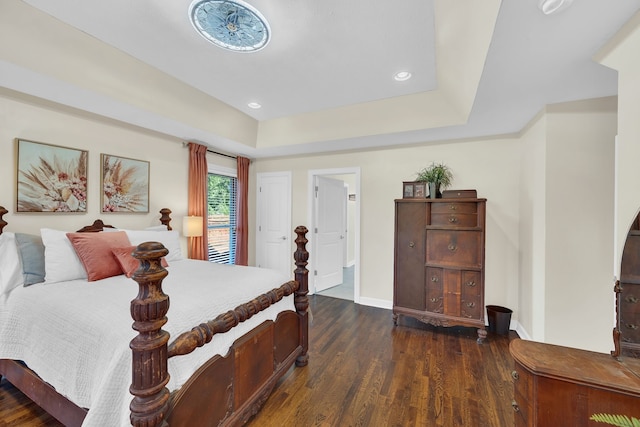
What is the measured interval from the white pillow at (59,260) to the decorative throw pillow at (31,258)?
0.06 metres

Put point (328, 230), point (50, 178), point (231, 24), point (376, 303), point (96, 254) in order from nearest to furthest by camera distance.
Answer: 1. point (231, 24)
2. point (96, 254)
3. point (50, 178)
4. point (376, 303)
5. point (328, 230)

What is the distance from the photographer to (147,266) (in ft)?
3.28

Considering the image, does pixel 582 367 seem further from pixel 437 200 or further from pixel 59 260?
pixel 59 260

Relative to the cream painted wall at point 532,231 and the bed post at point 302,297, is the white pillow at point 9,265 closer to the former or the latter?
the bed post at point 302,297

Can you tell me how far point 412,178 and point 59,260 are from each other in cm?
374

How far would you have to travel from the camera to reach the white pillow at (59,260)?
76.4 inches

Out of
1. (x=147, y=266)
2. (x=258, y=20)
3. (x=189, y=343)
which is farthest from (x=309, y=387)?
(x=258, y=20)

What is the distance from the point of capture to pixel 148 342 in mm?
1001

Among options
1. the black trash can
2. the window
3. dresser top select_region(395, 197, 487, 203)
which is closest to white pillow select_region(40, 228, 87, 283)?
the window

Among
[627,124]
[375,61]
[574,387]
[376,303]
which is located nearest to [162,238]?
[375,61]

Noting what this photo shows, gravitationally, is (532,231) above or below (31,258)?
above

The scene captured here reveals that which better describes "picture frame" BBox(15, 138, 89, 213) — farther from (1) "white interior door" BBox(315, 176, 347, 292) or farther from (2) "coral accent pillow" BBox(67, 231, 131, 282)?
(1) "white interior door" BBox(315, 176, 347, 292)

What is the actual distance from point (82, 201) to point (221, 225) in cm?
181

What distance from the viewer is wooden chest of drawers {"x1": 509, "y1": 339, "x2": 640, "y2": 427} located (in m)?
1.07
